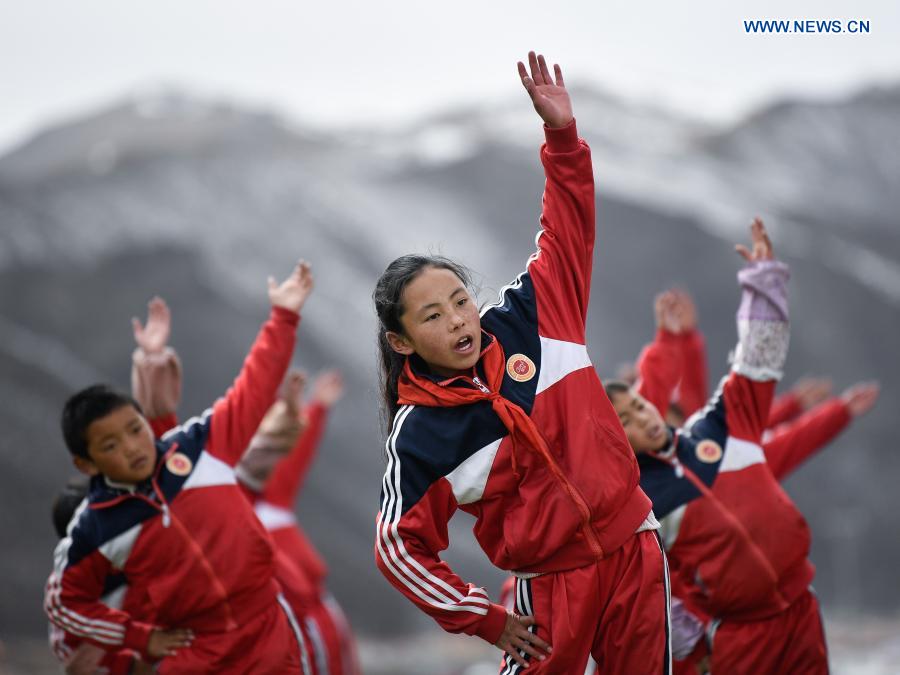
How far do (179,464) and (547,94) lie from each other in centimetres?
111

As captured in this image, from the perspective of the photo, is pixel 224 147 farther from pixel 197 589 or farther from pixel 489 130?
pixel 197 589

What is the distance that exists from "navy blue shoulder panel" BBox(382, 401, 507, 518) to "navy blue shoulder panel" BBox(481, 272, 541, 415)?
0.05m

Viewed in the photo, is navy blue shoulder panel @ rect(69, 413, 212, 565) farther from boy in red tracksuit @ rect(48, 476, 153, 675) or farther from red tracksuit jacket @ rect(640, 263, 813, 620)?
red tracksuit jacket @ rect(640, 263, 813, 620)

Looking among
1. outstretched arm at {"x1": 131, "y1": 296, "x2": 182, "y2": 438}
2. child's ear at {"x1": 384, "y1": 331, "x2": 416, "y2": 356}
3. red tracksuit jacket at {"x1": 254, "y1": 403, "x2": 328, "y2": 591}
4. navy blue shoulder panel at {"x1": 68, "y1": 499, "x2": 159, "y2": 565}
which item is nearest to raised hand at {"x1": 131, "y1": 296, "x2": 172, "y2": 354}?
outstretched arm at {"x1": 131, "y1": 296, "x2": 182, "y2": 438}

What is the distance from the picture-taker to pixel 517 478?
1508mm

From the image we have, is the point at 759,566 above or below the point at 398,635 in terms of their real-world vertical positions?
above

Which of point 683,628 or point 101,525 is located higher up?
point 101,525

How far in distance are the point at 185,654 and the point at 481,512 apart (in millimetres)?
866

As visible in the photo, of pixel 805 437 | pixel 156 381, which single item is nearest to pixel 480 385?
pixel 156 381

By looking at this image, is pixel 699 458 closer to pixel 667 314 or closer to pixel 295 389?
pixel 667 314

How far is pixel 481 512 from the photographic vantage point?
5.09ft

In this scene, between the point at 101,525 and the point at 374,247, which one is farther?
the point at 374,247

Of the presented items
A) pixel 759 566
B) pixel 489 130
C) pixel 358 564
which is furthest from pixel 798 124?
pixel 759 566

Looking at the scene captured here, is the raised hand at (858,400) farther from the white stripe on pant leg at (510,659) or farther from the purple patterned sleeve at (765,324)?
the white stripe on pant leg at (510,659)
